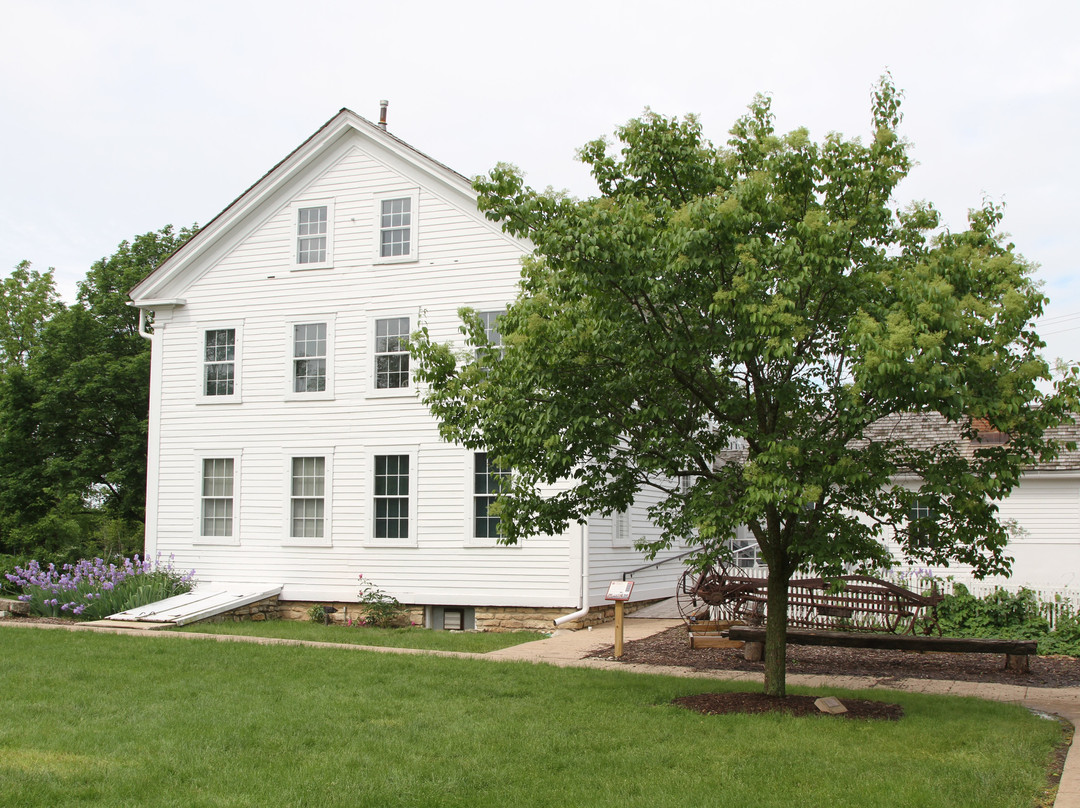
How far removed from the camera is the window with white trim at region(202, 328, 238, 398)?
20.5 m

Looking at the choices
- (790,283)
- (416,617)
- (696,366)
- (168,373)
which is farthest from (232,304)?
(790,283)

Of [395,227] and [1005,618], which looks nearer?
[1005,618]

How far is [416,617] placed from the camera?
18641 millimetres

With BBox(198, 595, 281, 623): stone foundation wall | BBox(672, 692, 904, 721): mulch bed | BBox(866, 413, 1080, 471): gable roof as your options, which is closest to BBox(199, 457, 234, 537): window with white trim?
BBox(198, 595, 281, 623): stone foundation wall

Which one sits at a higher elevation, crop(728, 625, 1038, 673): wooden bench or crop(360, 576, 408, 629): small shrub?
crop(728, 625, 1038, 673): wooden bench

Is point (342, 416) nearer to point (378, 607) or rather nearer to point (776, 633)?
point (378, 607)

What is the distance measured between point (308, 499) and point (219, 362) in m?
3.64

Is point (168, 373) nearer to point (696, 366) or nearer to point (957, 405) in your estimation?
point (696, 366)

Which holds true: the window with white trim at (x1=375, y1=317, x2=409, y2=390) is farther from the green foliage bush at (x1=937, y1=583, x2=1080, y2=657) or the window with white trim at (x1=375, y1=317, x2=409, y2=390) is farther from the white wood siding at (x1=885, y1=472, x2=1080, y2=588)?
the white wood siding at (x1=885, y1=472, x2=1080, y2=588)

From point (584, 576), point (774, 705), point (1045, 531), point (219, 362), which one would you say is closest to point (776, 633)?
point (774, 705)

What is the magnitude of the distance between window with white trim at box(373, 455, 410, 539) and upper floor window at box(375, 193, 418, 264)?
4.03 metres

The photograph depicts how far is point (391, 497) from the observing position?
18.8 m

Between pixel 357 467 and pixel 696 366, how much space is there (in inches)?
429

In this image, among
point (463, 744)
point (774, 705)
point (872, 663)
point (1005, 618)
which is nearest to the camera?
point (463, 744)
